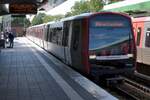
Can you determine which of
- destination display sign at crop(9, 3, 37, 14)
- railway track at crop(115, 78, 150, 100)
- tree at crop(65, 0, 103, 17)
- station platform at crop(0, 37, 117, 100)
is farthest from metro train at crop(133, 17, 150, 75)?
tree at crop(65, 0, 103, 17)

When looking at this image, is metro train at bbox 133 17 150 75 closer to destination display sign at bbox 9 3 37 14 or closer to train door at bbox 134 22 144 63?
train door at bbox 134 22 144 63

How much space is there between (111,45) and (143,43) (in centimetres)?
491

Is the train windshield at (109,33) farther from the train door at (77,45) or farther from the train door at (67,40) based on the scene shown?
the train door at (67,40)

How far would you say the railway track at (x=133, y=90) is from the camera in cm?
1623

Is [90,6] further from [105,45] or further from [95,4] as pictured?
[105,45]

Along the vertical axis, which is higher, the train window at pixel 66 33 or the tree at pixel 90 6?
the tree at pixel 90 6

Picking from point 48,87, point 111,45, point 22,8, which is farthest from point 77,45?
point 22,8

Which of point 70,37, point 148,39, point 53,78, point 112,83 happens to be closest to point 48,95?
point 53,78

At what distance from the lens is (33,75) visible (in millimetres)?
18031

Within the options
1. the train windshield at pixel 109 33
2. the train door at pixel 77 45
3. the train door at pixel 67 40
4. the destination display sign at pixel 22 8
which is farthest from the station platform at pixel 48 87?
the destination display sign at pixel 22 8

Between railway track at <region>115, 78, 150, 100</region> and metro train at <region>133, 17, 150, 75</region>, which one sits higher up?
metro train at <region>133, 17, 150, 75</region>

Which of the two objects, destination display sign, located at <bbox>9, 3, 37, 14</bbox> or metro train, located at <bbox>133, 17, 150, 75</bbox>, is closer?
metro train, located at <bbox>133, 17, 150, 75</bbox>

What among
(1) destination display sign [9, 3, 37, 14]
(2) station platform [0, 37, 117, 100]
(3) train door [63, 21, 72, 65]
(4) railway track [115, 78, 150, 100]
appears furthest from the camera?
(1) destination display sign [9, 3, 37, 14]

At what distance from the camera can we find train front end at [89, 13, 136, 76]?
1805 centimetres
